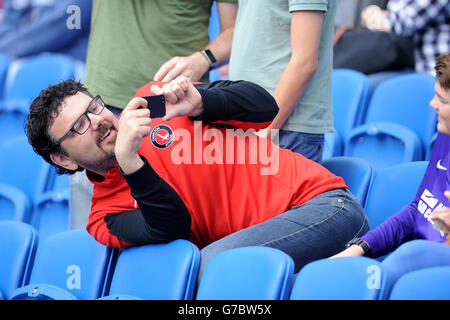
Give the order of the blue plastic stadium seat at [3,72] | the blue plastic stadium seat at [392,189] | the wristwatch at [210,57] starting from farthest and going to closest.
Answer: the blue plastic stadium seat at [3,72] → the wristwatch at [210,57] → the blue plastic stadium seat at [392,189]

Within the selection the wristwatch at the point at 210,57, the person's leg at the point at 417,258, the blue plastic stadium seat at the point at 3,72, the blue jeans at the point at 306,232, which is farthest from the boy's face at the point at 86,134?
the blue plastic stadium seat at the point at 3,72

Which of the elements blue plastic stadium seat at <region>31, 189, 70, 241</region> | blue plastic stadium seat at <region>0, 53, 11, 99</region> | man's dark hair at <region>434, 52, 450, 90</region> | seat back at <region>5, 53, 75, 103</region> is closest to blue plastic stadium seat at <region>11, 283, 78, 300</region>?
blue plastic stadium seat at <region>31, 189, 70, 241</region>

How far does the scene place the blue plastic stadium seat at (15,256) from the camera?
1963mm

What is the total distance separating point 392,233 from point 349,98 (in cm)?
119

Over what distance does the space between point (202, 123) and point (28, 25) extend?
2.87 metres

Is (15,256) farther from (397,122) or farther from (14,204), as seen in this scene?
(397,122)

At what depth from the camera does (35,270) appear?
6.38 feet

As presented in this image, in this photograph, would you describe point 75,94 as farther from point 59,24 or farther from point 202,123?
point 59,24

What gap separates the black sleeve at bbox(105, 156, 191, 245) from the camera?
1554mm

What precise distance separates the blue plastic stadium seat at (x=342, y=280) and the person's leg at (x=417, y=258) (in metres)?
0.05

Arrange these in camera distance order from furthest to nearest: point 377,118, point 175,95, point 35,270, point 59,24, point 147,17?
point 59,24 < point 377,118 < point 147,17 < point 35,270 < point 175,95

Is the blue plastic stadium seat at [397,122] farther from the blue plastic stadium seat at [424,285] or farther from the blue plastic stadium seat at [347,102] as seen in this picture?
the blue plastic stadium seat at [424,285]
